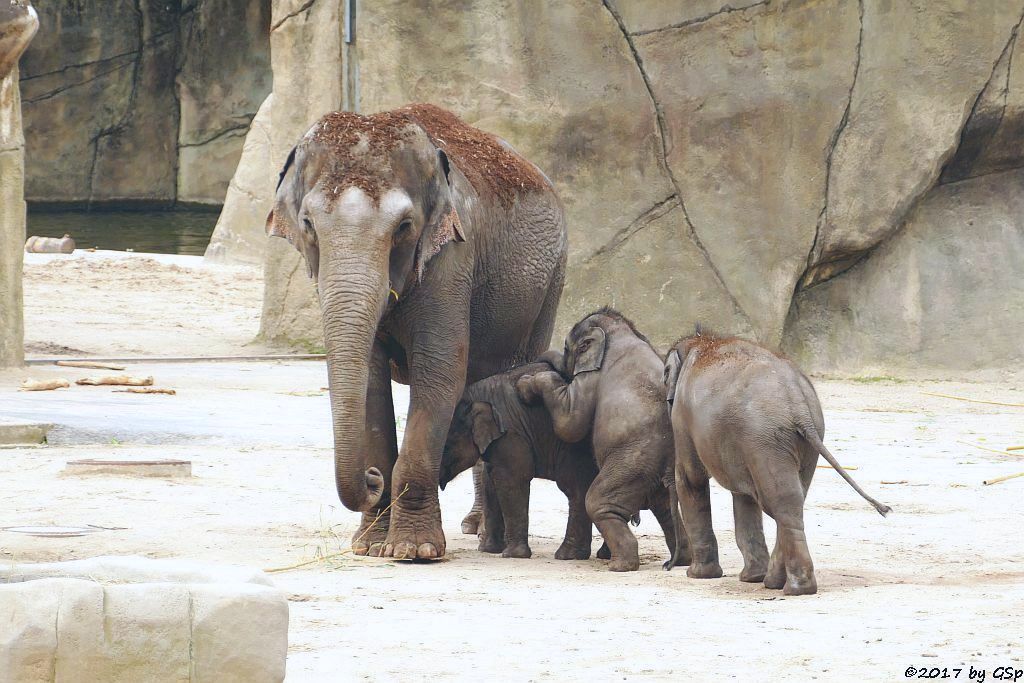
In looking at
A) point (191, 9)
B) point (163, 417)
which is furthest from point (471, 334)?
point (191, 9)

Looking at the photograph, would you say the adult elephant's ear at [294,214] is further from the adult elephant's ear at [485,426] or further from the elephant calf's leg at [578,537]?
the elephant calf's leg at [578,537]

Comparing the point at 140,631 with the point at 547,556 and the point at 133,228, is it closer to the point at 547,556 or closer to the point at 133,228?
the point at 547,556

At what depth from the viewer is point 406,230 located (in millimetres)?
6105

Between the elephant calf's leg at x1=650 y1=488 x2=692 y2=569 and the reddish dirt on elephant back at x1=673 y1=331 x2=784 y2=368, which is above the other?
the reddish dirt on elephant back at x1=673 y1=331 x2=784 y2=368

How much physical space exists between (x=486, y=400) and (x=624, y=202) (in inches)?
263

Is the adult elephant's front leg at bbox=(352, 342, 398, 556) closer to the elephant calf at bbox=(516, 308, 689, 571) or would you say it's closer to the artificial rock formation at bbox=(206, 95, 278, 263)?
the elephant calf at bbox=(516, 308, 689, 571)

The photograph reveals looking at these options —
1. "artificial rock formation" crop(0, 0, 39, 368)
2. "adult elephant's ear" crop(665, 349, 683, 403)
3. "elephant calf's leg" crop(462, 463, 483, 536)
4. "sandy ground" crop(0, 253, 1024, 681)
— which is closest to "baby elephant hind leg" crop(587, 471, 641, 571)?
"sandy ground" crop(0, 253, 1024, 681)

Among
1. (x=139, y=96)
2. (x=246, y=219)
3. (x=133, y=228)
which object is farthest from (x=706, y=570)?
(x=139, y=96)

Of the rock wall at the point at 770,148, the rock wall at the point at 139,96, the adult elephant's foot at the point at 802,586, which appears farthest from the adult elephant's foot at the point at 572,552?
the rock wall at the point at 139,96

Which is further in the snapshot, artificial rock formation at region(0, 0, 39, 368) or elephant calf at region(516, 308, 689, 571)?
artificial rock formation at region(0, 0, 39, 368)

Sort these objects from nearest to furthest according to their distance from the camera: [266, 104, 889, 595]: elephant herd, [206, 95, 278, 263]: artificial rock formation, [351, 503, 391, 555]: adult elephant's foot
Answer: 1. [266, 104, 889, 595]: elephant herd
2. [351, 503, 391, 555]: adult elephant's foot
3. [206, 95, 278, 263]: artificial rock formation

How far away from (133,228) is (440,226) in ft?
72.9

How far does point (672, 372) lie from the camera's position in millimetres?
6129

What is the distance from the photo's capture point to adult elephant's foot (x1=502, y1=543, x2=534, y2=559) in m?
6.65
